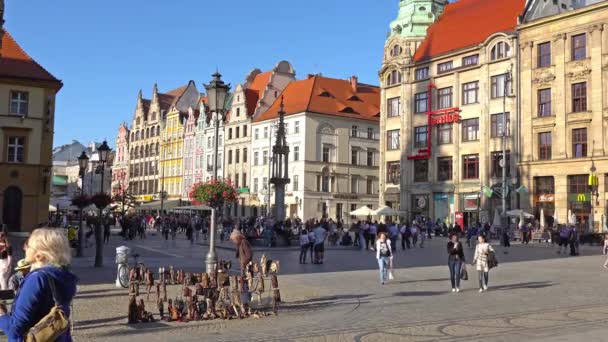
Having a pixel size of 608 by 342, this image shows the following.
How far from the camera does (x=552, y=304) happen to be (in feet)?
46.5

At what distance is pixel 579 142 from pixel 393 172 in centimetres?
2052

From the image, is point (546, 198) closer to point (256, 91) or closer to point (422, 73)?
point (422, 73)

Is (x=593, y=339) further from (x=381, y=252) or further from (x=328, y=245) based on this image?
(x=328, y=245)

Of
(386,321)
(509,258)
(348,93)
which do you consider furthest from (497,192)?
(386,321)

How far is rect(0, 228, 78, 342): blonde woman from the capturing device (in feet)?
13.8

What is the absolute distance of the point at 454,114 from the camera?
2347 inches

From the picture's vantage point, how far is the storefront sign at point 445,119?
5944 centimetres

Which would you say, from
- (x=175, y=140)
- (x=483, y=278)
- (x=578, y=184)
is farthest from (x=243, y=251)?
(x=175, y=140)

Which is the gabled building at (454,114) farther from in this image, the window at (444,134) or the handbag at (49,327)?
the handbag at (49,327)

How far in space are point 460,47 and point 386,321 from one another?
169 ft

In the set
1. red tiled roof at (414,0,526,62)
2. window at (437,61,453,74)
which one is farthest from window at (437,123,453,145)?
red tiled roof at (414,0,526,62)

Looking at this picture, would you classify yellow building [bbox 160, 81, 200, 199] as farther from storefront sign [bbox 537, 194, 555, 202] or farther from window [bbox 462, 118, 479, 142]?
storefront sign [bbox 537, 194, 555, 202]

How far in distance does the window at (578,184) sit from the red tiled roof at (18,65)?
38.2 meters

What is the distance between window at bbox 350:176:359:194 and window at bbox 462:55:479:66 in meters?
23.1
